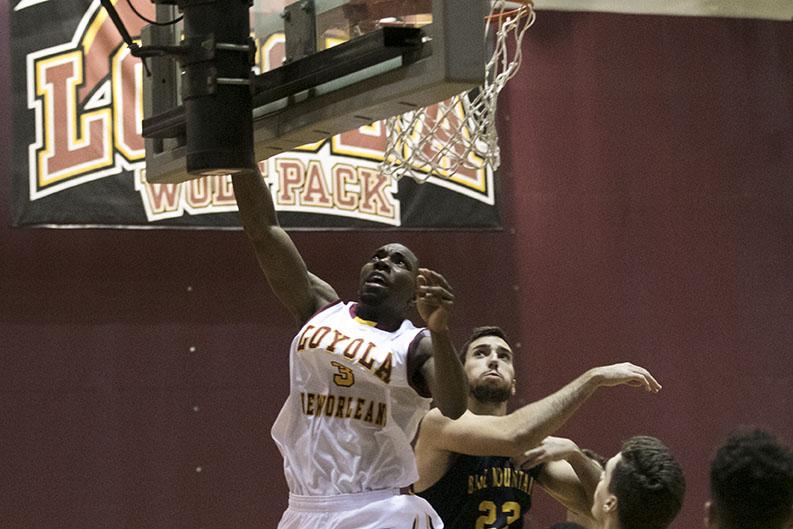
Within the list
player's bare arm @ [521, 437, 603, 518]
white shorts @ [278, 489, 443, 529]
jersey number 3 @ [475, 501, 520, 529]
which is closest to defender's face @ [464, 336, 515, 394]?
player's bare arm @ [521, 437, 603, 518]

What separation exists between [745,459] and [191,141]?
2084 mm

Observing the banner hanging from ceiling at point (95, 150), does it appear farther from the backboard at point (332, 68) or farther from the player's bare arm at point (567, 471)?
the backboard at point (332, 68)

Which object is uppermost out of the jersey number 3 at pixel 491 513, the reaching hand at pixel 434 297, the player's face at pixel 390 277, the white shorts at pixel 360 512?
the player's face at pixel 390 277

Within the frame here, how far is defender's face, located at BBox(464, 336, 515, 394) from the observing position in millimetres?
6270

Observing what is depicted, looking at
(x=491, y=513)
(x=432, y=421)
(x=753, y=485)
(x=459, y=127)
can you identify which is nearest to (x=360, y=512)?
(x=432, y=421)

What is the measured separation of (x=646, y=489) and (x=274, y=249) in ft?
7.07

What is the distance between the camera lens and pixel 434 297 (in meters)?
4.46

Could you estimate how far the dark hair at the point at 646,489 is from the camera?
3.89 m

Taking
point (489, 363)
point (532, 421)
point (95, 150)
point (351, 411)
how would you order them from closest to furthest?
point (532, 421) < point (351, 411) < point (489, 363) < point (95, 150)

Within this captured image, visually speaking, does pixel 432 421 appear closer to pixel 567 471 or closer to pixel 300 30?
pixel 567 471

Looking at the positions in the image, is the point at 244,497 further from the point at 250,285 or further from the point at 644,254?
the point at 644,254

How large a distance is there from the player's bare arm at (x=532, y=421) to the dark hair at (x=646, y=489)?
0.81 metres

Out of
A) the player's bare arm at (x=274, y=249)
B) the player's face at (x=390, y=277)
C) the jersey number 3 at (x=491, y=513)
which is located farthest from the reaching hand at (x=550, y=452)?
the player's bare arm at (x=274, y=249)

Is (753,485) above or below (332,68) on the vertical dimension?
below
